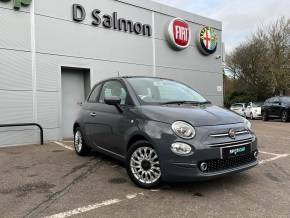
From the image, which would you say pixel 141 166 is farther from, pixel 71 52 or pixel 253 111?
pixel 253 111

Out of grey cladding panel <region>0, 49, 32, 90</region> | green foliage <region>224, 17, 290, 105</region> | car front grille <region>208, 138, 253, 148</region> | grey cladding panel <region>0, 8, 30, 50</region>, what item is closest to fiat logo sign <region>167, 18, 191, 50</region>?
grey cladding panel <region>0, 8, 30, 50</region>

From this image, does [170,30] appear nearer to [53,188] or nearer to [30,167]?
[30,167]

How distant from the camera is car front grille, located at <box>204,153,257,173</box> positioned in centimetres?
464

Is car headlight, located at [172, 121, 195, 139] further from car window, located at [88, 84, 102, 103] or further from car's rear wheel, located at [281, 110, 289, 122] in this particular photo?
car's rear wheel, located at [281, 110, 289, 122]

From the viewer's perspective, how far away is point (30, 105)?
10109 mm

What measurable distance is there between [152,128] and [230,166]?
1213 mm

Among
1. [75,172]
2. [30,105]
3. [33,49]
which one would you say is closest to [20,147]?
[30,105]

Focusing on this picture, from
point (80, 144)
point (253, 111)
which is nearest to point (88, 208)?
point (80, 144)

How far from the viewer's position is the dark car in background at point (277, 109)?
19.0 m

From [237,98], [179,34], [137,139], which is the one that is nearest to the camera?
[137,139]

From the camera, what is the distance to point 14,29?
9.77m

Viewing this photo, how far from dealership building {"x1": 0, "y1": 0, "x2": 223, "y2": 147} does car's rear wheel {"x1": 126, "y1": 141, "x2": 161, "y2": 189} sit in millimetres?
5748

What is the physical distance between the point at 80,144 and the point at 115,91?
6.54 ft

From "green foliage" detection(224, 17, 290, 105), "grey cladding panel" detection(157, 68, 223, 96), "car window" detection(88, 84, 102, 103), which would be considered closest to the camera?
"car window" detection(88, 84, 102, 103)
